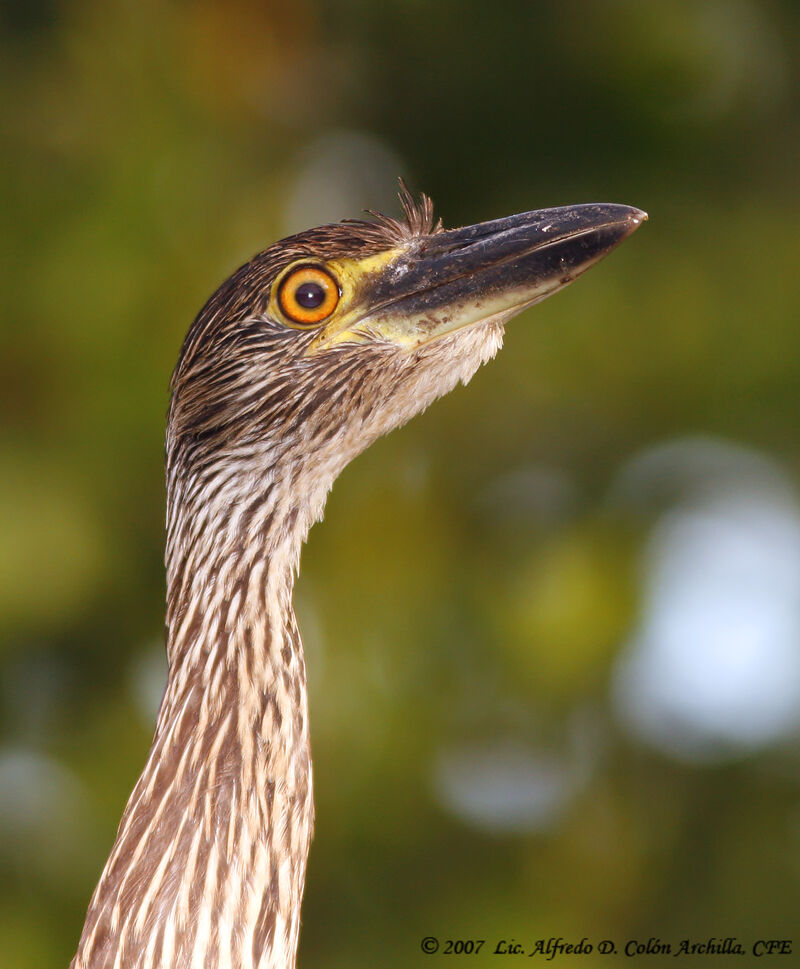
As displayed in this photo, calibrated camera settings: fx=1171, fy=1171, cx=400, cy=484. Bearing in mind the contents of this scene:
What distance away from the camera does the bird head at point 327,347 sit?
295cm

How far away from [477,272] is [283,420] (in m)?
0.61

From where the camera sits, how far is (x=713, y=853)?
20.6ft

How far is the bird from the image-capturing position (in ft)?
8.97

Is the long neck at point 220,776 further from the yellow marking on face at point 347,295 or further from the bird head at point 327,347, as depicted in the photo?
the yellow marking on face at point 347,295

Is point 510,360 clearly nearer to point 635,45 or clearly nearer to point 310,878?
point 635,45

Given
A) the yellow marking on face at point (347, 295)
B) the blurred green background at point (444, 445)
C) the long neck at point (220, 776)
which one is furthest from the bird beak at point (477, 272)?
the blurred green background at point (444, 445)

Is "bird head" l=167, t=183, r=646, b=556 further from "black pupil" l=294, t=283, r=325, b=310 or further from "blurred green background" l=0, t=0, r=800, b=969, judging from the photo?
"blurred green background" l=0, t=0, r=800, b=969

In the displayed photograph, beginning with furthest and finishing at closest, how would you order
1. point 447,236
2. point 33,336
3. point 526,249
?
point 33,336 → point 447,236 → point 526,249

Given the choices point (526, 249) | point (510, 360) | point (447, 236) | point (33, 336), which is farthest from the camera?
point (510, 360)

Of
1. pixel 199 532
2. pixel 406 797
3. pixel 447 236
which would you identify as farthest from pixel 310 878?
pixel 447 236

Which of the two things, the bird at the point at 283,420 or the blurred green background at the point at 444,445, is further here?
the blurred green background at the point at 444,445

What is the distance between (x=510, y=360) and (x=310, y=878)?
2.96 meters
